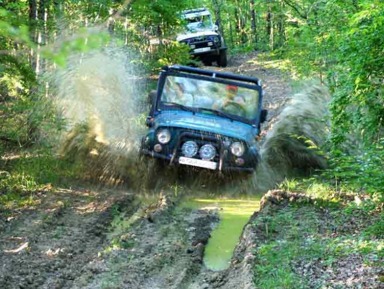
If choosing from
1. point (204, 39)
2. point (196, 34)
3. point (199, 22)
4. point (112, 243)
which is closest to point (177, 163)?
point (112, 243)

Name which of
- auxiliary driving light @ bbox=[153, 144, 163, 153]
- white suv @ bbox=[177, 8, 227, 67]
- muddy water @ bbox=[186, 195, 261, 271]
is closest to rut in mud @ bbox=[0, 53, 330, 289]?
muddy water @ bbox=[186, 195, 261, 271]

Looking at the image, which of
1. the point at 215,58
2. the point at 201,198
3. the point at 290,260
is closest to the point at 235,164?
the point at 201,198

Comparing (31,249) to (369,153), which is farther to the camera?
(369,153)

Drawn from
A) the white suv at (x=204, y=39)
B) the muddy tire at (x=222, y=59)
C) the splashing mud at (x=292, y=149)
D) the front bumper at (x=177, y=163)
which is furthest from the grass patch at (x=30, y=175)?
the muddy tire at (x=222, y=59)

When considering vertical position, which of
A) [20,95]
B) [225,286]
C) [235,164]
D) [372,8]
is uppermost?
[372,8]

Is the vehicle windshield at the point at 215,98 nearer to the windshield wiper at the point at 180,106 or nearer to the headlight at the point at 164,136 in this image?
the windshield wiper at the point at 180,106

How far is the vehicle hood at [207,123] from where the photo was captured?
339 inches

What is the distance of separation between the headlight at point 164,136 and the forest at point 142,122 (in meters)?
0.83

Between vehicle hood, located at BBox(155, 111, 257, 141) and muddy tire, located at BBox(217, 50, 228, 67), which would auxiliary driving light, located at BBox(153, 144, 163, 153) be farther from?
muddy tire, located at BBox(217, 50, 228, 67)

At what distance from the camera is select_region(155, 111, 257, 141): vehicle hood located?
8.60 meters

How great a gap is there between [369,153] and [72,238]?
349 cm

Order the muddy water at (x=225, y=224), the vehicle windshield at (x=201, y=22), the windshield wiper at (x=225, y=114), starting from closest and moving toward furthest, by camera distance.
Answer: the muddy water at (x=225, y=224) < the windshield wiper at (x=225, y=114) < the vehicle windshield at (x=201, y=22)

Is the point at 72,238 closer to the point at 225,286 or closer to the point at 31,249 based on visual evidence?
the point at 31,249

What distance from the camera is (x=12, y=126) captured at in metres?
10.4
